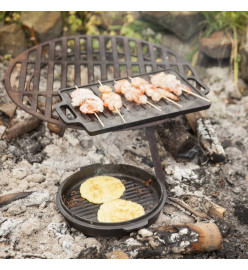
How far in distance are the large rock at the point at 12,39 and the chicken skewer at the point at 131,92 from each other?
3.35 m

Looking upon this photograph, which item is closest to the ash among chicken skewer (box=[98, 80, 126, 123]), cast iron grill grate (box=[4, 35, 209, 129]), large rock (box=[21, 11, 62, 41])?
cast iron grill grate (box=[4, 35, 209, 129])

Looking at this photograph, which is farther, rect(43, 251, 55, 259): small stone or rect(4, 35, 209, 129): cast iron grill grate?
rect(4, 35, 209, 129): cast iron grill grate

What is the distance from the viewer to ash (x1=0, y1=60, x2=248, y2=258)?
3650mm

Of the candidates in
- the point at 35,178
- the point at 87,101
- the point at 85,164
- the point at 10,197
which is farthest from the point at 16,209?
the point at 87,101

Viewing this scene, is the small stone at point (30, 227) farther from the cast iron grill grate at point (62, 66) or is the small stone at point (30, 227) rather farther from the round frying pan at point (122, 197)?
the cast iron grill grate at point (62, 66)

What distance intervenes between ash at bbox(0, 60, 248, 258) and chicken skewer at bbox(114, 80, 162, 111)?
1.11 metres

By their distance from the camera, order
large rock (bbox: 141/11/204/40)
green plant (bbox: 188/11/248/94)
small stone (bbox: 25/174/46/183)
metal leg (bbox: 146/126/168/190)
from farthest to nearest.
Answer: large rock (bbox: 141/11/204/40), green plant (bbox: 188/11/248/94), small stone (bbox: 25/174/46/183), metal leg (bbox: 146/126/168/190)

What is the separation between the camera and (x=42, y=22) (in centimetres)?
688

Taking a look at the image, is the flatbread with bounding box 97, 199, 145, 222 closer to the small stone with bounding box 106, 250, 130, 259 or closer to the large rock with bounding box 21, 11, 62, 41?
the small stone with bounding box 106, 250, 130, 259

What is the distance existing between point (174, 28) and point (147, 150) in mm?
2849

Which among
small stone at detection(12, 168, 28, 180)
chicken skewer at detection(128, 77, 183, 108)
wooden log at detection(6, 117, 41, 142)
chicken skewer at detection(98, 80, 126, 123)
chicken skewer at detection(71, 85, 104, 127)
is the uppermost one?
chicken skewer at detection(71, 85, 104, 127)

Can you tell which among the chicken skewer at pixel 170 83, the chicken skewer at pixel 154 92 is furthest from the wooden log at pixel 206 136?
the chicken skewer at pixel 154 92

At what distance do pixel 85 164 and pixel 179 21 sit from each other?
3.48 metres

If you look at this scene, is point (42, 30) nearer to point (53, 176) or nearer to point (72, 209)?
point (53, 176)
